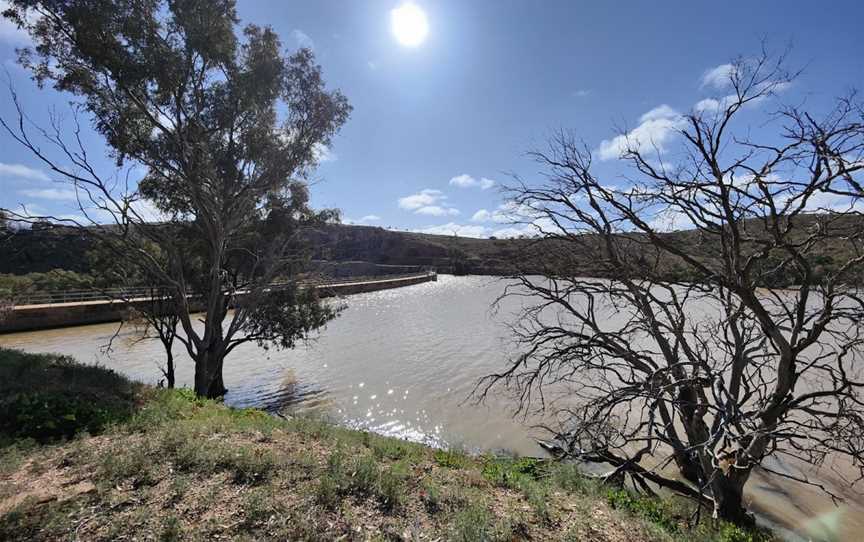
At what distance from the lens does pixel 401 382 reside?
14.3 metres

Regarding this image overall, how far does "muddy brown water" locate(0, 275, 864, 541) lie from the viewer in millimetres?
7512

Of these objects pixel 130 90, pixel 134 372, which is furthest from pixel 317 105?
pixel 134 372

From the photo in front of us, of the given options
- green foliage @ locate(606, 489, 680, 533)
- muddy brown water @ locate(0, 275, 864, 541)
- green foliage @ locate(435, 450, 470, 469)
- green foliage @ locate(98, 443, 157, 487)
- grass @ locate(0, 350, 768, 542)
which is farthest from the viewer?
muddy brown water @ locate(0, 275, 864, 541)

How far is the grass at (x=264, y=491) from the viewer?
3391mm

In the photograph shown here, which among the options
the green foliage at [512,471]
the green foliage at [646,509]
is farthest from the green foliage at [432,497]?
the green foliage at [646,509]

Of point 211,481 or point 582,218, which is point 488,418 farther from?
point 211,481

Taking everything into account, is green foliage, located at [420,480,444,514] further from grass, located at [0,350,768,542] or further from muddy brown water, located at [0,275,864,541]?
muddy brown water, located at [0,275,864,541]

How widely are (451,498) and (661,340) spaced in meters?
4.11

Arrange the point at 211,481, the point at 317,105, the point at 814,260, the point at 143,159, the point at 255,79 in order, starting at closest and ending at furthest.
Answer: the point at 211,481 → the point at 814,260 → the point at 143,159 → the point at 255,79 → the point at 317,105

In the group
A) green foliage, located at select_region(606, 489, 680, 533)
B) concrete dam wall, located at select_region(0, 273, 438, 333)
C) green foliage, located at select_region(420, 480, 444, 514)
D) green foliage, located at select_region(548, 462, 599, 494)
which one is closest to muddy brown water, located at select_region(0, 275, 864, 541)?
concrete dam wall, located at select_region(0, 273, 438, 333)

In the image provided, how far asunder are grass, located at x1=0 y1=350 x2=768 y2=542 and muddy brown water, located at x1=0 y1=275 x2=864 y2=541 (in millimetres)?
3583

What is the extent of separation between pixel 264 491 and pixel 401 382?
10.6 meters

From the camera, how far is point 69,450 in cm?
452

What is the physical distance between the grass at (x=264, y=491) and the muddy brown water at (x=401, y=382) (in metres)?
3.58
